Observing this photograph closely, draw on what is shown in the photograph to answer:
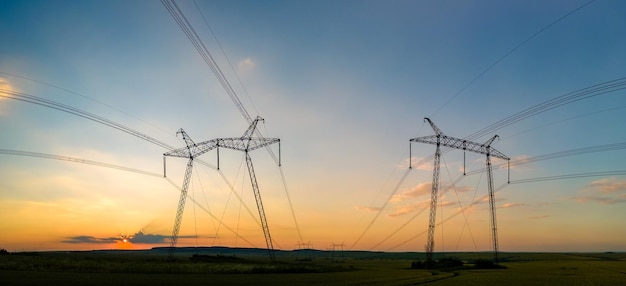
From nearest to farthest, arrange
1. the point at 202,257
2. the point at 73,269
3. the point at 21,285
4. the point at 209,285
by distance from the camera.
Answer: the point at 21,285
the point at 209,285
the point at 73,269
the point at 202,257

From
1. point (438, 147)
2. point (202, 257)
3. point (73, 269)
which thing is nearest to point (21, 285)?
point (73, 269)

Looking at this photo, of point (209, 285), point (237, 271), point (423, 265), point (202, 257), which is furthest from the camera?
point (202, 257)

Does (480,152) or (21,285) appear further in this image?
(480,152)

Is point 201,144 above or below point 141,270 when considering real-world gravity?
above

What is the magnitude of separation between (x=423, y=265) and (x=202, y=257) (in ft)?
230

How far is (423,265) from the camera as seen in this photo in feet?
399

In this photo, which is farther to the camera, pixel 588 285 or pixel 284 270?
pixel 284 270

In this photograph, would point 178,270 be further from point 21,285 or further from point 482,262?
point 482,262

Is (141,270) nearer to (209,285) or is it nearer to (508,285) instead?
(209,285)

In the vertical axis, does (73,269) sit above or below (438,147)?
below

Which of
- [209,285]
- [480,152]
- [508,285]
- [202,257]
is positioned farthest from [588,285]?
[202,257]

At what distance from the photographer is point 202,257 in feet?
484

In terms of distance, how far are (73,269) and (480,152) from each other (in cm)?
8360

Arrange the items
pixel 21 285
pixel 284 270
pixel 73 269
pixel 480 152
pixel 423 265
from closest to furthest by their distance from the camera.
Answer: pixel 21 285, pixel 73 269, pixel 284 270, pixel 480 152, pixel 423 265
